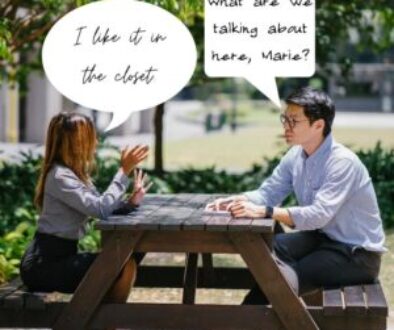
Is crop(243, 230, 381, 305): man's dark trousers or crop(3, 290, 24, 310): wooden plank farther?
crop(243, 230, 381, 305): man's dark trousers

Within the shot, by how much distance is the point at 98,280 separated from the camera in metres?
4.62

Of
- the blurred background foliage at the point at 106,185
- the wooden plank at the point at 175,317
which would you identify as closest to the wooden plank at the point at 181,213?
the wooden plank at the point at 175,317

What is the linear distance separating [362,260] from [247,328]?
0.70 metres

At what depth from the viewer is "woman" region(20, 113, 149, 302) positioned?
482 centimetres

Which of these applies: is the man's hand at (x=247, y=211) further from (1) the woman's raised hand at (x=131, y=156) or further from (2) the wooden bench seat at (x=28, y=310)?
(2) the wooden bench seat at (x=28, y=310)

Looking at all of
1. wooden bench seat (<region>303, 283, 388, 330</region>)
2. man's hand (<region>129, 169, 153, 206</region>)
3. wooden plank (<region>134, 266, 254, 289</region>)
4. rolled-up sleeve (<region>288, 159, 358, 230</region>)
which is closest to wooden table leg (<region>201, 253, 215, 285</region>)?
wooden plank (<region>134, 266, 254, 289</region>)

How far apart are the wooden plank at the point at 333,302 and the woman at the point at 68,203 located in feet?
3.18

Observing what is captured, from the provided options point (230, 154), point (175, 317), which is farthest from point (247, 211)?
point (230, 154)

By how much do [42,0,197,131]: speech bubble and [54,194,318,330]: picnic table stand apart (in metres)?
0.71

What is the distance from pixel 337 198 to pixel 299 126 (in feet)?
1.45

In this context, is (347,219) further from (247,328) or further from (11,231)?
(11,231)

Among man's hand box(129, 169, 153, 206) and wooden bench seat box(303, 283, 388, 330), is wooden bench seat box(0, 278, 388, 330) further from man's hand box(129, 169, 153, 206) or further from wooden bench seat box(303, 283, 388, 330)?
man's hand box(129, 169, 153, 206)

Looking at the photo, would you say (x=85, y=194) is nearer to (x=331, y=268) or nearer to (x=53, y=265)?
(x=53, y=265)

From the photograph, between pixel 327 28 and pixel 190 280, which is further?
pixel 327 28
